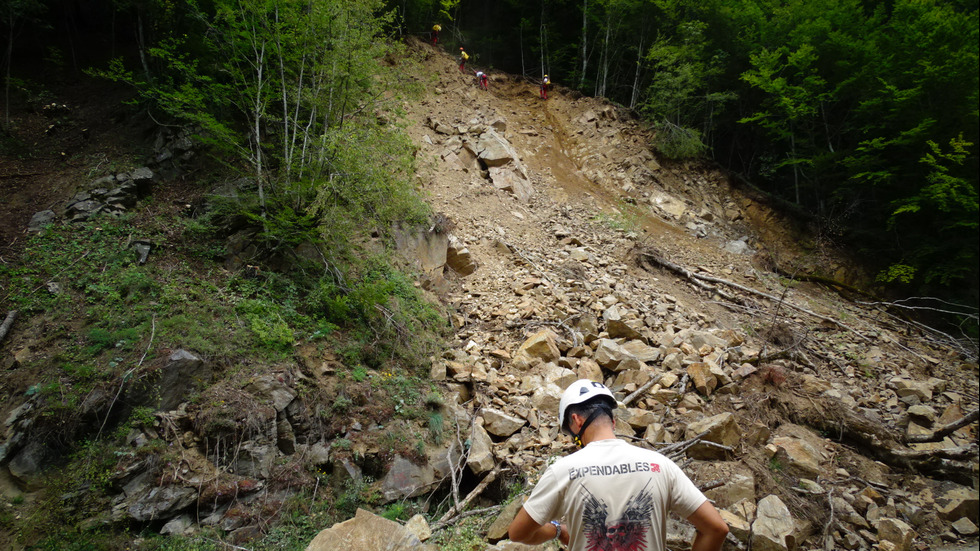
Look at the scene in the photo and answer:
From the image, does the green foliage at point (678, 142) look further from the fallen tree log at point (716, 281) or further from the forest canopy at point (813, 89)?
the fallen tree log at point (716, 281)

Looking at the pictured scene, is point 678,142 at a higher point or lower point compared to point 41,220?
higher

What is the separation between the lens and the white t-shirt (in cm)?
154

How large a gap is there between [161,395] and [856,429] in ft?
24.1

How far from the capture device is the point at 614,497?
1.56 metres

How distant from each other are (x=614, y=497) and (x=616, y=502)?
0.02 meters

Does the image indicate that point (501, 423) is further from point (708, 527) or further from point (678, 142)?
point (678, 142)

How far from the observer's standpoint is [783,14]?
40.7 feet

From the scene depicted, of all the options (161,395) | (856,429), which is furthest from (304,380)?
(856,429)

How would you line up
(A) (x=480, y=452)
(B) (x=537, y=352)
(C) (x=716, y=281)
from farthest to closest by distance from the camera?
(C) (x=716, y=281), (B) (x=537, y=352), (A) (x=480, y=452)

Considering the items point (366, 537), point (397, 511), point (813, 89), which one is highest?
point (813, 89)

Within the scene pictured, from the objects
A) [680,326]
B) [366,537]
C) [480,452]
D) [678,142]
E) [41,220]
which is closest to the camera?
[366,537]

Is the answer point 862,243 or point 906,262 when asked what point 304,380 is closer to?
point 906,262

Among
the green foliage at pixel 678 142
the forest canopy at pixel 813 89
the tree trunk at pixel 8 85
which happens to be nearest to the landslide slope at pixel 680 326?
the green foliage at pixel 678 142

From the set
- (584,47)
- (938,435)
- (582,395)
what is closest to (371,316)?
(582,395)
